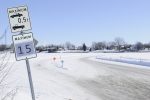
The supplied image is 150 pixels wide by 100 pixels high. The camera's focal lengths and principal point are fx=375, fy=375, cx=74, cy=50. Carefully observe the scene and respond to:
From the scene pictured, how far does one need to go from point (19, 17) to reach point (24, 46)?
0.61 m

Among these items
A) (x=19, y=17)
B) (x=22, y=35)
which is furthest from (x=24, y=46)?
(x=19, y=17)

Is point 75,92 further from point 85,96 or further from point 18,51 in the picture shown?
point 18,51

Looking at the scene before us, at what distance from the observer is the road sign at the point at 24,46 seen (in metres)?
7.79

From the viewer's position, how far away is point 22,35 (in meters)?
7.77

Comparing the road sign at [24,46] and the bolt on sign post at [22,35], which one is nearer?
the bolt on sign post at [22,35]

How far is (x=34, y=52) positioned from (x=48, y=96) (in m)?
10.8

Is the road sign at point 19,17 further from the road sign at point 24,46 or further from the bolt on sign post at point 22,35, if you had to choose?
the road sign at point 24,46

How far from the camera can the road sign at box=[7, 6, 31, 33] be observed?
7664mm

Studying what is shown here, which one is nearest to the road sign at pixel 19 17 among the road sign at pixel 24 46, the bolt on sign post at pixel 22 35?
the bolt on sign post at pixel 22 35

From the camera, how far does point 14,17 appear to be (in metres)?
7.66

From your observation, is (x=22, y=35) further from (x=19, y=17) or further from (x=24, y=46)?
(x=19, y=17)

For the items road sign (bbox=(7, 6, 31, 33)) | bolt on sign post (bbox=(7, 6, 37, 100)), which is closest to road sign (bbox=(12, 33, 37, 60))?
bolt on sign post (bbox=(7, 6, 37, 100))

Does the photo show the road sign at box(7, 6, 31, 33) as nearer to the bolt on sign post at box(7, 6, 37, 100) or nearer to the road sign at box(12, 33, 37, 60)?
the bolt on sign post at box(7, 6, 37, 100)

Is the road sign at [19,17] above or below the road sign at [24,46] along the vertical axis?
above
